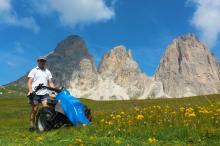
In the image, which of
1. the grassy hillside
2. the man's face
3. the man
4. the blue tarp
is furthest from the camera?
the man's face

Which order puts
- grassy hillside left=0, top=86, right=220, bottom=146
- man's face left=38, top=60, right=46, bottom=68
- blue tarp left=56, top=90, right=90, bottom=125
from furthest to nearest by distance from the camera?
1. man's face left=38, top=60, right=46, bottom=68
2. blue tarp left=56, top=90, right=90, bottom=125
3. grassy hillside left=0, top=86, right=220, bottom=146

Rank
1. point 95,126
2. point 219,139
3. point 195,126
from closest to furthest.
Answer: point 219,139 → point 195,126 → point 95,126

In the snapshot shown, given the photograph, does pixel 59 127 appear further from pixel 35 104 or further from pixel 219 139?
pixel 219 139

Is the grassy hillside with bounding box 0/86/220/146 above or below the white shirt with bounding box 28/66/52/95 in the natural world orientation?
below

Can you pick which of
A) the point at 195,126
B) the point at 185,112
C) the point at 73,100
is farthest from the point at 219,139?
the point at 73,100

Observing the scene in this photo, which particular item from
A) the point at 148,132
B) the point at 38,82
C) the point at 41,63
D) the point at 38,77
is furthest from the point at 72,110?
the point at 148,132

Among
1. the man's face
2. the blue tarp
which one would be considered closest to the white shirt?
the man's face

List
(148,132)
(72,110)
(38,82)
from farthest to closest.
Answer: (38,82), (72,110), (148,132)

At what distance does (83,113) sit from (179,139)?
6.08 meters

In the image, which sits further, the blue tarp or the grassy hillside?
the blue tarp

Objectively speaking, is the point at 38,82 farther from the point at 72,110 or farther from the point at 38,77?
the point at 72,110

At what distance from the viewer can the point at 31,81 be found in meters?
18.4

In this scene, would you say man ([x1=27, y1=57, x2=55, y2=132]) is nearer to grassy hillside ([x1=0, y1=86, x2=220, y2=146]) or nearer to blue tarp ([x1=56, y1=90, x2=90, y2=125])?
blue tarp ([x1=56, y1=90, x2=90, y2=125])

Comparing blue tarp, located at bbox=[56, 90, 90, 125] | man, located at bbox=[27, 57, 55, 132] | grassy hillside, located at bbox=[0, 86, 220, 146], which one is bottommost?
grassy hillside, located at bbox=[0, 86, 220, 146]
